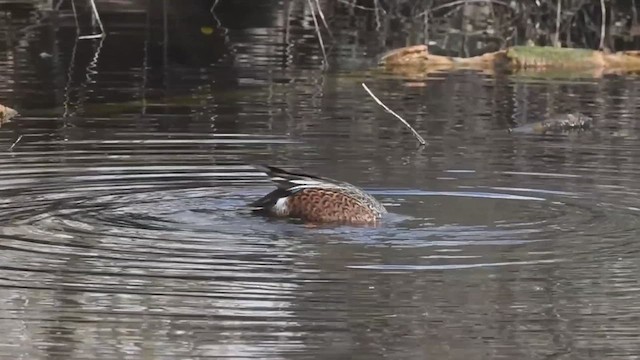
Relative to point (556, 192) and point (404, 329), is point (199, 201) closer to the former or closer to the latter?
point (556, 192)

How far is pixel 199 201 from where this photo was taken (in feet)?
32.7

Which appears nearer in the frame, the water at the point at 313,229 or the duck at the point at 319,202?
the water at the point at 313,229

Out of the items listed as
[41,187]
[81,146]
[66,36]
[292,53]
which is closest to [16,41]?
[66,36]

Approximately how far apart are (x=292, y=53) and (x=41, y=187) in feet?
33.1

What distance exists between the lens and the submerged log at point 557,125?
13.5 metres

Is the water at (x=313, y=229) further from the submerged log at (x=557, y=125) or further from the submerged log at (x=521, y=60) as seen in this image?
the submerged log at (x=521, y=60)

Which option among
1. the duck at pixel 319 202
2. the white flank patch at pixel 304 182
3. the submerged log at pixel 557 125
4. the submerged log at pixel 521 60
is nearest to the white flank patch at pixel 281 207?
the duck at pixel 319 202

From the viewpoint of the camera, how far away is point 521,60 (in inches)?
733

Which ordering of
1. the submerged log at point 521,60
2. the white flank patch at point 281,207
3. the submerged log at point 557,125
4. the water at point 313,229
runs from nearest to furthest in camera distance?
the water at point 313,229, the white flank patch at point 281,207, the submerged log at point 557,125, the submerged log at point 521,60

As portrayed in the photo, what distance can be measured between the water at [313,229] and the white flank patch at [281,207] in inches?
7.9

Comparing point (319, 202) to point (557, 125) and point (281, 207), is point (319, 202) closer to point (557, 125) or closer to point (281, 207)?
point (281, 207)

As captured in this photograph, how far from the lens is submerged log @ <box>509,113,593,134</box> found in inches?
533

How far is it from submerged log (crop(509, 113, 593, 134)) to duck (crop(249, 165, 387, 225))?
4.18 metres

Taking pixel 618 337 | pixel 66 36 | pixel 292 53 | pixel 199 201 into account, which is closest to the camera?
pixel 618 337
